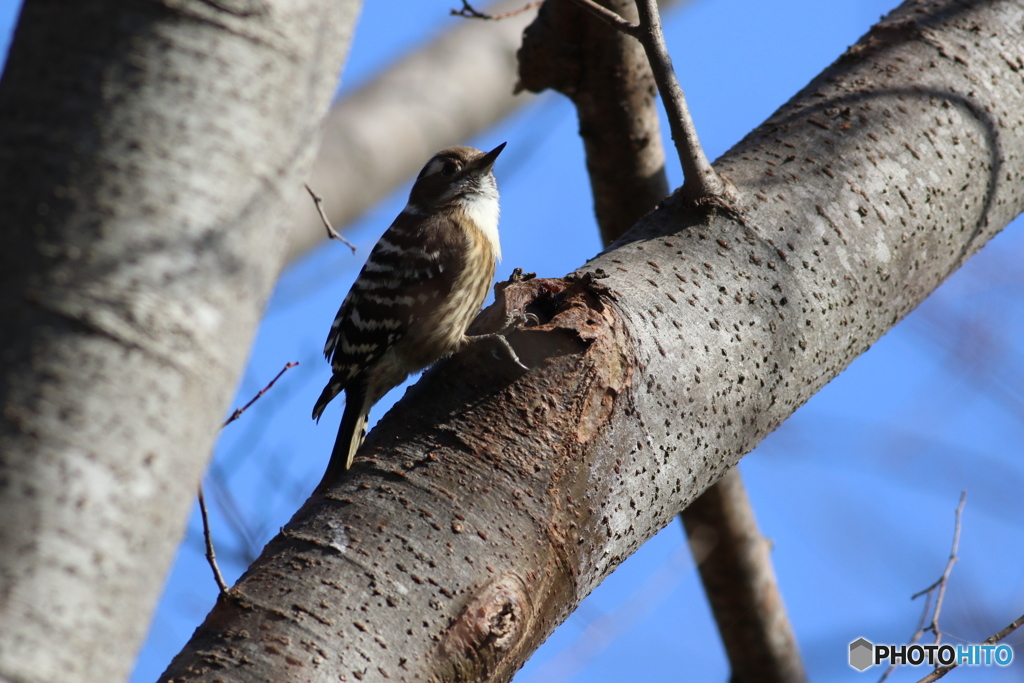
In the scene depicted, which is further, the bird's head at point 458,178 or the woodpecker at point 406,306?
the bird's head at point 458,178

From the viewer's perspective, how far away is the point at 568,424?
6.97 feet

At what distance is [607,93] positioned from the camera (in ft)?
12.1

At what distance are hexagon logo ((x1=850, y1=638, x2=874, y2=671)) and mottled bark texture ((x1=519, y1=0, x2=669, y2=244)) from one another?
1.93m

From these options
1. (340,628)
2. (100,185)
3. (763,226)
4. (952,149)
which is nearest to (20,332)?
(100,185)

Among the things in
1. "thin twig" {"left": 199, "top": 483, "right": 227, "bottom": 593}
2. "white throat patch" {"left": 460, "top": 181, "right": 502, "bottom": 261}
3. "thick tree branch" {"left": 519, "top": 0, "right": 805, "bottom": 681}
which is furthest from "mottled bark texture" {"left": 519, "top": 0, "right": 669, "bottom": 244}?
"thin twig" {"left": 199, "top": 483, "right": 227, "bottom": 593}

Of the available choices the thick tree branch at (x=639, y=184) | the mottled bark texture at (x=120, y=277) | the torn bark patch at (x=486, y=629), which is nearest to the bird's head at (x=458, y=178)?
the thick tree branch at (x=639, y=184)

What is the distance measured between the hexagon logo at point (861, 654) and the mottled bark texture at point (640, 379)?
158 cm

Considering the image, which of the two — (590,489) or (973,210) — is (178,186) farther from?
(973,210)

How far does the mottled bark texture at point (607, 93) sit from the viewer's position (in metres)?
3.61

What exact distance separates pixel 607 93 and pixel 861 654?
244cm

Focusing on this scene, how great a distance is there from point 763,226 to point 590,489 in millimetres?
912

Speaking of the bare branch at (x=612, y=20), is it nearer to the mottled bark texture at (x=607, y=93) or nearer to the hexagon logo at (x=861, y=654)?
the mottled bark texture at (x=607, y=93)

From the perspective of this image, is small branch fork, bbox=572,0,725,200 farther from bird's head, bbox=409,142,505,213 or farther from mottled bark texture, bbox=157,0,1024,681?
bird's head, bbox=409,142,505,213

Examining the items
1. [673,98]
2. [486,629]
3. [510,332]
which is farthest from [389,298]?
[486,629]
